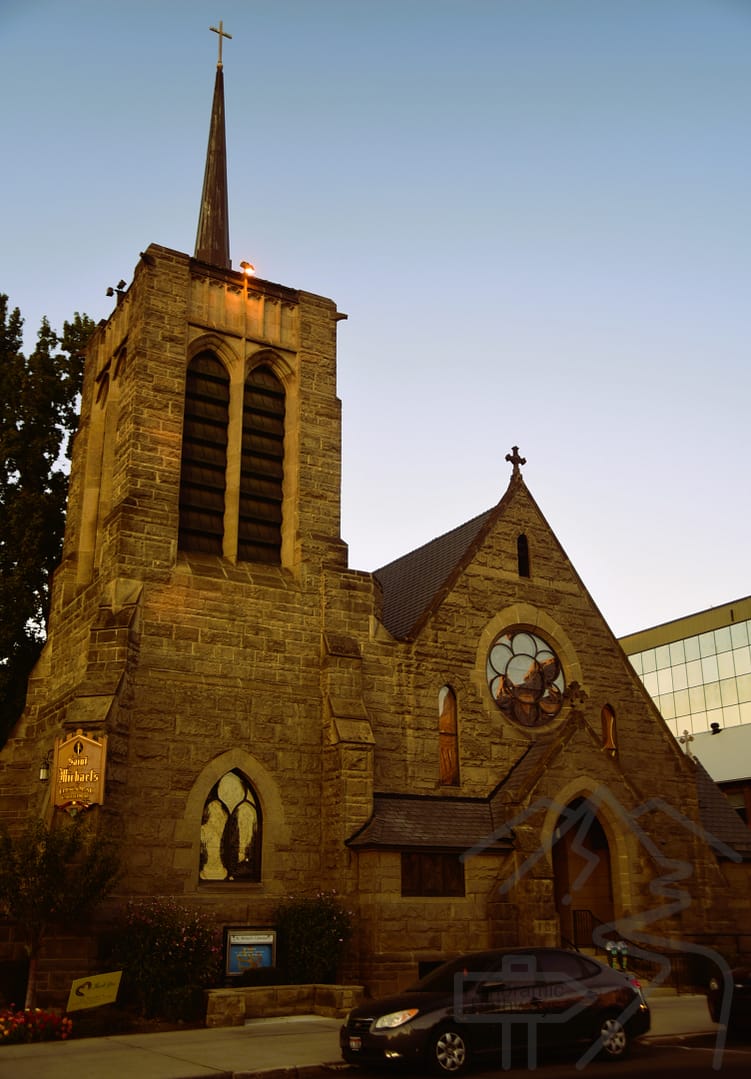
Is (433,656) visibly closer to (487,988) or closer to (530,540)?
(530,540)

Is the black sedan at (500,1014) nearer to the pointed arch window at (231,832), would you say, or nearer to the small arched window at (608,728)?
the pointed arch window at (231,832)

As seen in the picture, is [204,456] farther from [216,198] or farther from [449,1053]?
[449,1053]

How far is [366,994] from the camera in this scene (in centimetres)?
1853

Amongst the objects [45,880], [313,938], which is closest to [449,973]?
[313,938]

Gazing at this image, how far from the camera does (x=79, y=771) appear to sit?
18.0 m

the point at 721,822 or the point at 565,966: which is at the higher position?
the point at 721,822

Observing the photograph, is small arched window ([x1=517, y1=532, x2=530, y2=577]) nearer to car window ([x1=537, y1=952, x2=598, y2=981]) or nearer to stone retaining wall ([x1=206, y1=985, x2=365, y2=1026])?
stone retaining wall ([x1=206, y1=985, x2=365, y2=1026])

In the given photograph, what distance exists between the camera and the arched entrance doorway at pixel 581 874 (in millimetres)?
23000

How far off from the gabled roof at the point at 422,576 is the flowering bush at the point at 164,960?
8.18 m

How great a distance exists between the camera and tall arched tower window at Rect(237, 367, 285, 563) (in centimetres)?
2305

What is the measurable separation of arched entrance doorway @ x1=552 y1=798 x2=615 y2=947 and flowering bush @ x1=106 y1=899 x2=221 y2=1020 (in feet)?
28.3

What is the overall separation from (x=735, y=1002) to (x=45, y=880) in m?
10.2

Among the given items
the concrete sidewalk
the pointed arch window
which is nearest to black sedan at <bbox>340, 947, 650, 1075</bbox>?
the concrete sidewalk

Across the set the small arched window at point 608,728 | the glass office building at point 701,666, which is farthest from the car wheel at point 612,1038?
the glass office building at point 701,666
